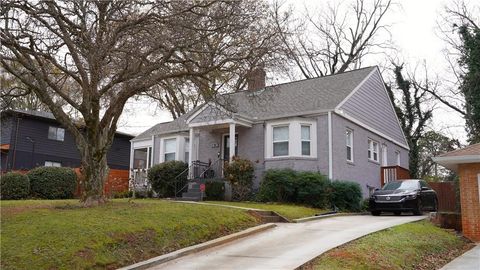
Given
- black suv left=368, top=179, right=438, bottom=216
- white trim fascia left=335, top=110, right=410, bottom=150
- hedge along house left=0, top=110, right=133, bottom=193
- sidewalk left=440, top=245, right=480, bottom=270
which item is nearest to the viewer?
sidewalk left=440, top=245, right=480, bottom=270

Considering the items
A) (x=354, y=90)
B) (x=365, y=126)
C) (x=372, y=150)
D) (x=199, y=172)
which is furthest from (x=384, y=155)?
(x=199, y=172)

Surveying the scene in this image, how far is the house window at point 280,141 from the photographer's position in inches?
812

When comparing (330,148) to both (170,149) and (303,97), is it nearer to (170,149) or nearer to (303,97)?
(303,97)

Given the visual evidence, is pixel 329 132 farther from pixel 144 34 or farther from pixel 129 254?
pixel 129 254

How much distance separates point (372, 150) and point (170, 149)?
11.4 metres

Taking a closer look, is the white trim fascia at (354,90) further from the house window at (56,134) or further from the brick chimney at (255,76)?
the house window at (56,134)

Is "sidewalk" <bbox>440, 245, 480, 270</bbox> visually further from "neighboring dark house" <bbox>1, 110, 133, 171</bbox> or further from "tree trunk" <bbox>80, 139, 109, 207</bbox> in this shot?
"neighboring dark house" <bbox>1, 110, 133, 171</bbox>

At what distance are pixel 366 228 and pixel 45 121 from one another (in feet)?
85.1

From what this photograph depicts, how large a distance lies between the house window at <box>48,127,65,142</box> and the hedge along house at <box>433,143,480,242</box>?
87.9 ft

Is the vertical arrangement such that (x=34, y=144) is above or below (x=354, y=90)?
below

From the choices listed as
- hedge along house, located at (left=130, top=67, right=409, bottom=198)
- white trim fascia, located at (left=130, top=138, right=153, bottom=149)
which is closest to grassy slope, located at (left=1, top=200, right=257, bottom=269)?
hedge along house, located at (left=130, top=67, right=409, bottom=198)

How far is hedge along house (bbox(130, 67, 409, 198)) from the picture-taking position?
20.2 meters

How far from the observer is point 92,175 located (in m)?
12.7

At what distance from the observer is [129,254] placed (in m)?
8.62
